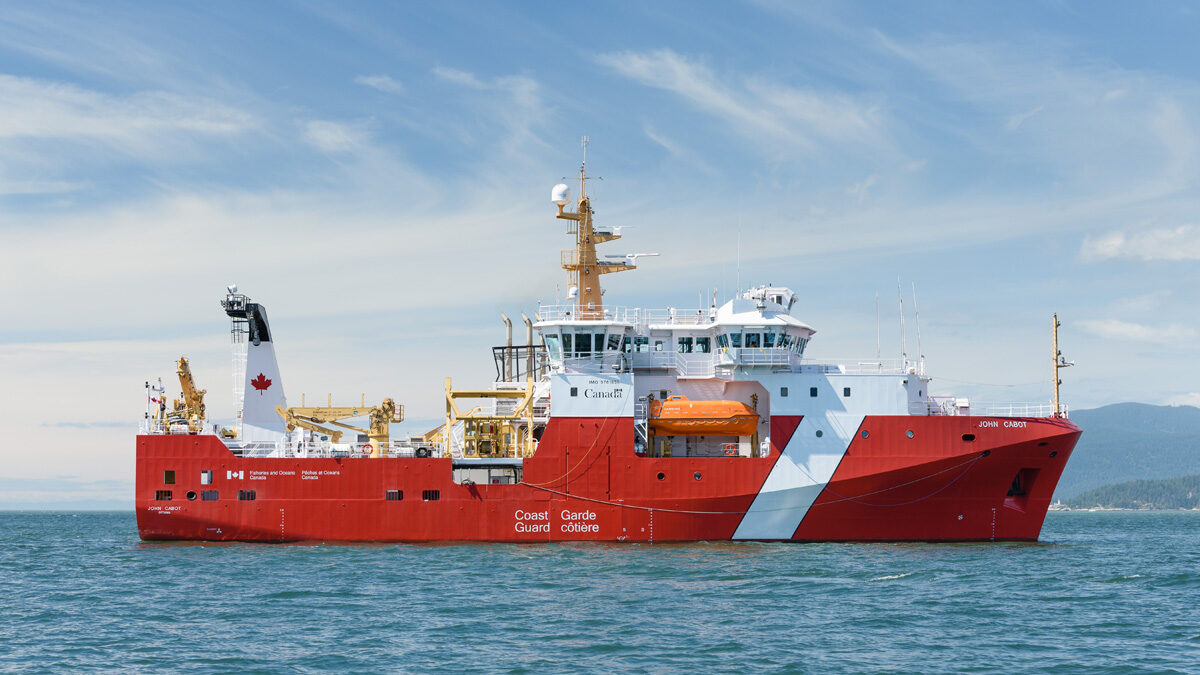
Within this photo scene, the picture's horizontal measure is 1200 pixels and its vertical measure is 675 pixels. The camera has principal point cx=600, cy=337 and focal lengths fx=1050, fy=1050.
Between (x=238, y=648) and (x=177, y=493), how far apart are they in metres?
15.7

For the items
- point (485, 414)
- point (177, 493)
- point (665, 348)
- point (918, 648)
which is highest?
point (665, 348)

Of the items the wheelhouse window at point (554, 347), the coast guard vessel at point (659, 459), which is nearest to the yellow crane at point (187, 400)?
the coast guard vessel at point (659, 459)

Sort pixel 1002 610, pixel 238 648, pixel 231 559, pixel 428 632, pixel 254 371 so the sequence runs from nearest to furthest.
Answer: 1. pixel 238 648
2. pixel 428 632
3. pixel 1002 610
4. pixel 231 559
5. pixel 254 371

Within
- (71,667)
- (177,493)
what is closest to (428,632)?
(71,667)

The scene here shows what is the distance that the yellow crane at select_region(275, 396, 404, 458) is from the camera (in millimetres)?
33281

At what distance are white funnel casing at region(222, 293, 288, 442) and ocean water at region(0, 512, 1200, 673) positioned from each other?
16.5ft

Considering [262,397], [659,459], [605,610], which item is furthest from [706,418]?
[262,397]

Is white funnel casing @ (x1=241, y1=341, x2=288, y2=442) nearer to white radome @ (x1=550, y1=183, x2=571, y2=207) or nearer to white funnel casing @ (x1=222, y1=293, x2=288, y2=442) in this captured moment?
white funnel casing @ (x1=222, y1=293, x2=288, y2=442)

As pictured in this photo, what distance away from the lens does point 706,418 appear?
98.8 ft

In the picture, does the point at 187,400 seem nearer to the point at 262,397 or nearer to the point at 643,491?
the point at 262,397

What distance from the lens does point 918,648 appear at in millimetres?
17703

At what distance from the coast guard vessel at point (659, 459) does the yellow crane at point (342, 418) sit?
1.03 feet

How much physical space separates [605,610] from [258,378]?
19.2 m

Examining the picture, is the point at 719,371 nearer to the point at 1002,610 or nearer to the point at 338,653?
the point at 1002,610
